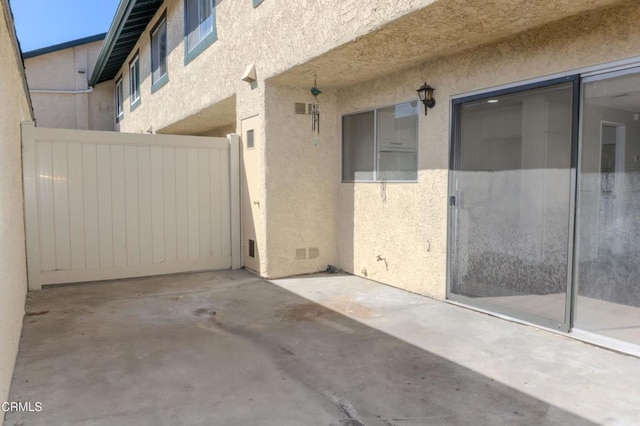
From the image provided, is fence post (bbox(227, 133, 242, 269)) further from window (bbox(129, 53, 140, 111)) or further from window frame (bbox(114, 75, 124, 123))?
window frame (bbox(114, 75, 124, 123))

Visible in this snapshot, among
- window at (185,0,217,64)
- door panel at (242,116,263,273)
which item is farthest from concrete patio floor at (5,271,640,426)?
window at (185,0,217,64)

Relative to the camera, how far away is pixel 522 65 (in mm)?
4598

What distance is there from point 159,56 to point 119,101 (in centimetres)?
674

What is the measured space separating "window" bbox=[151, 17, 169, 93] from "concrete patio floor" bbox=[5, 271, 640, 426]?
7.35 meters

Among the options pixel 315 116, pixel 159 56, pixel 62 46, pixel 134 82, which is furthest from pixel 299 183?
pixel 62 46

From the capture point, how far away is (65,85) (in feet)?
57.3

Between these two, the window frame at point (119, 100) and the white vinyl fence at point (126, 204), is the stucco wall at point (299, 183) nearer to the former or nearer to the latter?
the white vinyl fence at point (126, 204)

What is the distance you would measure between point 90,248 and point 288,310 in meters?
3.44

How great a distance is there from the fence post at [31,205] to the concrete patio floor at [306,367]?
0.87m

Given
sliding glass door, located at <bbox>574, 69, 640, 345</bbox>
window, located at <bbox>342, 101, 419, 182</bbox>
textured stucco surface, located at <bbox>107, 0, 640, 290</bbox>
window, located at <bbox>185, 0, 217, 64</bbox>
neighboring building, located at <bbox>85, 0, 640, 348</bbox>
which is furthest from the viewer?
window, located at <bbox>185, 0, 217, 64</bbox>

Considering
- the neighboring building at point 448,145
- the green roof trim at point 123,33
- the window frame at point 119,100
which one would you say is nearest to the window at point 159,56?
the green roof trim at point 123,33

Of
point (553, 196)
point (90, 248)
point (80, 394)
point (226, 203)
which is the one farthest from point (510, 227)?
point (90, 248)

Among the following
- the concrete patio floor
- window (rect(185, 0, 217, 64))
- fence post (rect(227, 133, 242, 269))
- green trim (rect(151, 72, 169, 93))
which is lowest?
the concrete patio floor

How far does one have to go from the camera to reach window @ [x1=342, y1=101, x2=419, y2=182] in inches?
236
